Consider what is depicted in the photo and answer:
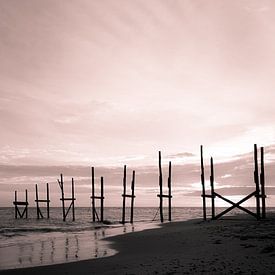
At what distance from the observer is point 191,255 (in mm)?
11617

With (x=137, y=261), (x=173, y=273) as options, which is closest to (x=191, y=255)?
(x=137, y=261)

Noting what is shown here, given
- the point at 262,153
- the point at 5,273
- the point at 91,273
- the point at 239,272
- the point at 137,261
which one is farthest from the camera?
the point at 262,153

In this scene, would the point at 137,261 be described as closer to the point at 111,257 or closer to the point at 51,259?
the point at 111,257

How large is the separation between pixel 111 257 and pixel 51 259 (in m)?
2.24

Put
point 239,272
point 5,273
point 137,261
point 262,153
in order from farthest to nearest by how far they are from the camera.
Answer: point 262,153 → point 137,261 → point 5,273 → point 239,272

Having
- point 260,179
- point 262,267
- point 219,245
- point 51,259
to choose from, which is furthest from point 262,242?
point 260,179

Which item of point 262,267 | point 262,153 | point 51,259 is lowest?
point 51,259

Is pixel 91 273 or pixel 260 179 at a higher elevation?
pixel 260 179

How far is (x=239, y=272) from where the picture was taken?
8.30m

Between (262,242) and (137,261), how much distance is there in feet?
16.2

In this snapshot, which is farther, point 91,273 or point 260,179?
point 260,179

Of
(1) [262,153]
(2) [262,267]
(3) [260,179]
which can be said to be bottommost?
(2) [262,267]

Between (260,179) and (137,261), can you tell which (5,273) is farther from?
(260,179)

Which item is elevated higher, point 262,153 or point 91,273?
point 262,153
